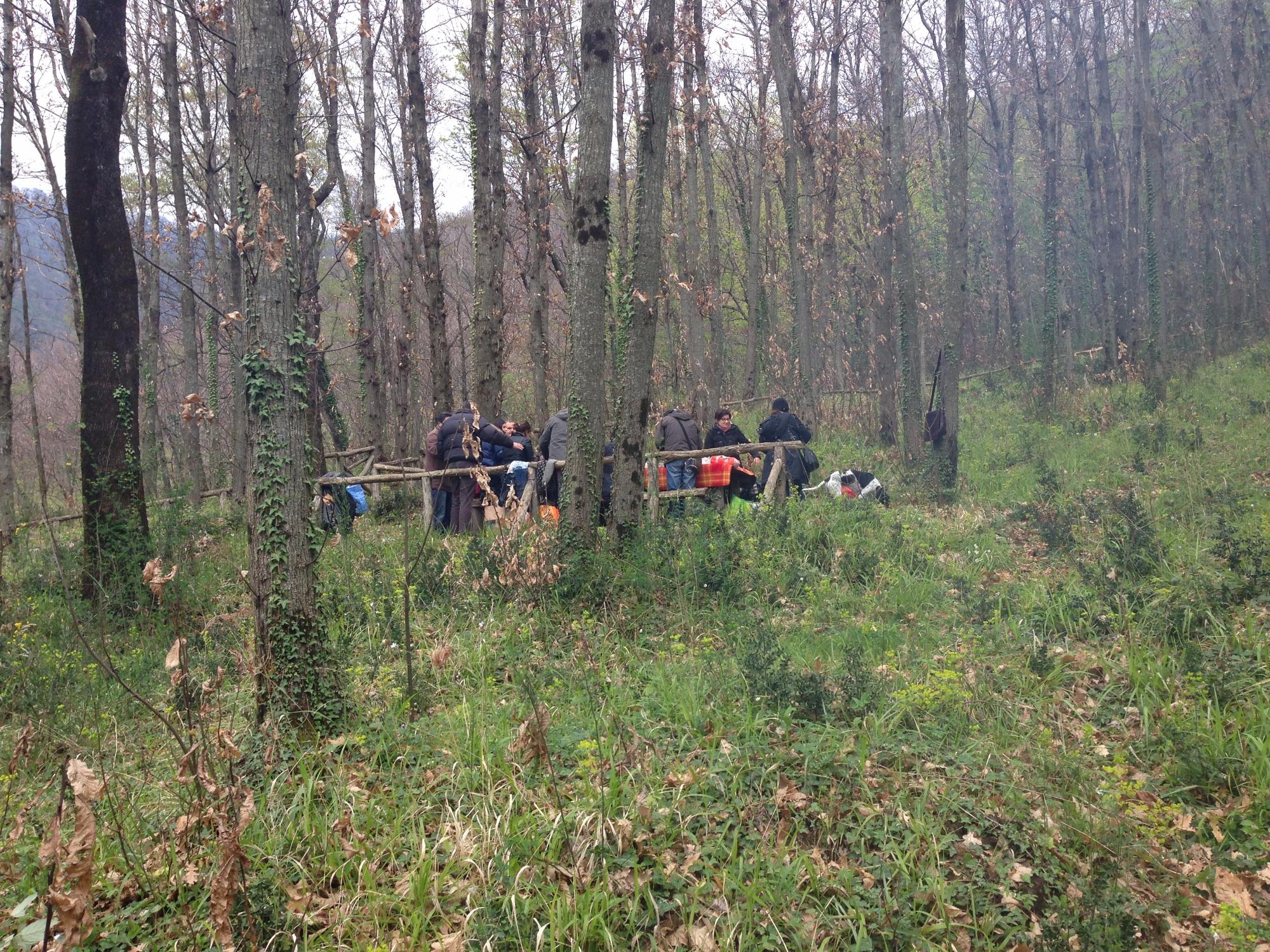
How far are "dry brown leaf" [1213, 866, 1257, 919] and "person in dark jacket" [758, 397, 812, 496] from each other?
29.1ft

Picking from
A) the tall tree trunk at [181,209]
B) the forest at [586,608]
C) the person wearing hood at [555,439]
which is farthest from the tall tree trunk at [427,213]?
the person wearing hood at [555,439]

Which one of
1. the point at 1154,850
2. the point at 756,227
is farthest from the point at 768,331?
the point at 1154,850

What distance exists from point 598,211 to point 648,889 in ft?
18.7

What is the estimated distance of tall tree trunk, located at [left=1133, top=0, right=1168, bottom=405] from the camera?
15805 mm

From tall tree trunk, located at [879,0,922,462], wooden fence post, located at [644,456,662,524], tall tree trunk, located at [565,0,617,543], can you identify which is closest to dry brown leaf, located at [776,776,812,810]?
tall tree trunk, located at [565,0,617,543]

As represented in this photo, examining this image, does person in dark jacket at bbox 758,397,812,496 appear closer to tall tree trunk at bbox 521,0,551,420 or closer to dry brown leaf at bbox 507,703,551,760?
tall tree trunk at bbox 521,0,551,420

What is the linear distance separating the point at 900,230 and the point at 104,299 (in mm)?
11033

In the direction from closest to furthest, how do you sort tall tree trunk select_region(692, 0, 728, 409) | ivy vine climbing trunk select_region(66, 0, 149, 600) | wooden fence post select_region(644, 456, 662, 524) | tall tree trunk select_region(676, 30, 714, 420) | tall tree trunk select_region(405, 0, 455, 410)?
ivy vine climbing trunk select_region(66, 0, 149, 600)
wooden fence post select_region(644, 456, 662, 524)
tall tree trunk select_region(405, 0, 455, 410)
tall tree trunk select_region(692, 0, 728, 409)
tall tree trunk select_region(676, 30, 714, 420)

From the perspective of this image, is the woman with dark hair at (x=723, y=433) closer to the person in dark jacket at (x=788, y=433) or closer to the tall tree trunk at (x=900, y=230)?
the person in dark jacket at (x=788, y=433)

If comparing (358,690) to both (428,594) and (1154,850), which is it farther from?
(1154,850)

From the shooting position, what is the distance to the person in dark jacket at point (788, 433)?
41.0 feet

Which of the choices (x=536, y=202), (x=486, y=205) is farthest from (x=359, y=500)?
(x=536, y=202)

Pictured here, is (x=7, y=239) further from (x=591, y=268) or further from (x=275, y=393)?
(x=275, y=393)

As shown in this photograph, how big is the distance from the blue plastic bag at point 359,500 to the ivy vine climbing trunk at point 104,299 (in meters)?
4.07
